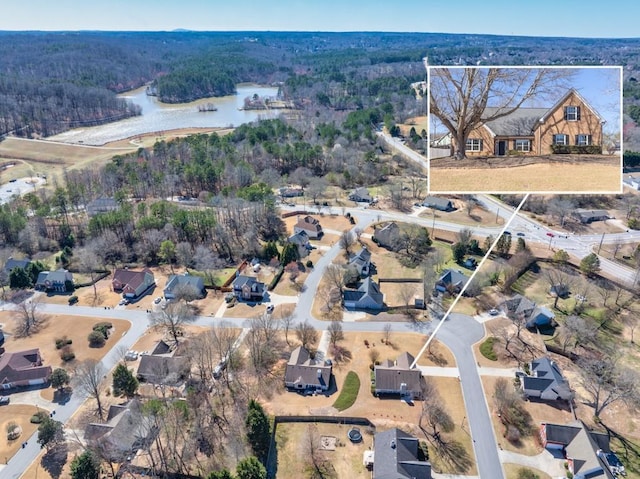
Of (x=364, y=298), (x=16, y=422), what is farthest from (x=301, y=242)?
(x=16, y=422)

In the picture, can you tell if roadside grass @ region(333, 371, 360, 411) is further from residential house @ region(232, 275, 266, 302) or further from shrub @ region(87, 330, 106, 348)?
shrub @ region(87, 330, 106, 348)

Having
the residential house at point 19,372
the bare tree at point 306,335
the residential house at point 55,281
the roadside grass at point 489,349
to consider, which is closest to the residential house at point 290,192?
the residential house at point 55,281

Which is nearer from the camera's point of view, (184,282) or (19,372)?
(19,372)

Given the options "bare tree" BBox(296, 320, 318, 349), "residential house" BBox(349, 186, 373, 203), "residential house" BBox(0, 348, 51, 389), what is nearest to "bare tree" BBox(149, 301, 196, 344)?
"residential house" BBox(0, 348, 51, 389)

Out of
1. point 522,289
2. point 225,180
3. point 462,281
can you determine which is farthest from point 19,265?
point 522,289

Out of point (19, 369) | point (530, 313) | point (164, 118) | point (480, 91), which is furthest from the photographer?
point (164, 118)

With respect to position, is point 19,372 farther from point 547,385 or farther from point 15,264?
point 547,385
